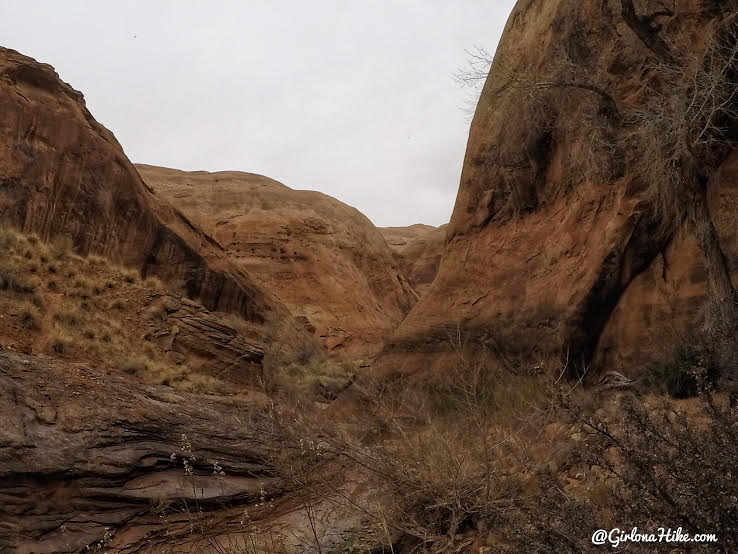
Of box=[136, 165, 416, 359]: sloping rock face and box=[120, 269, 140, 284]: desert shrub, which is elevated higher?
box=[136, 165, 416, 359]: sloping rock face

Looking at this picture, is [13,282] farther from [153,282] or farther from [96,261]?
[153,282]

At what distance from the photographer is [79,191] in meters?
15.7

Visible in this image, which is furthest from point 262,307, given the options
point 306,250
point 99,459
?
point 99,459

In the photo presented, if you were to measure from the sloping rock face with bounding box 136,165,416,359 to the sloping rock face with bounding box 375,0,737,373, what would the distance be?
54.2 ft

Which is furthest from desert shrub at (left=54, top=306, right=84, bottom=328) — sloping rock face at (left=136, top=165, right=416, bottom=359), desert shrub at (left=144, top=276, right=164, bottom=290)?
sloping rock face at (left=136, top=165, right=416, bottom=359)

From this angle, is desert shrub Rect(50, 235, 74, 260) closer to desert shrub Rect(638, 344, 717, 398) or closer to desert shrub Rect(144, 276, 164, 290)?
desert shrub Rect(144, 276, 164, 290)

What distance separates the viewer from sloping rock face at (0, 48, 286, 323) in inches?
573

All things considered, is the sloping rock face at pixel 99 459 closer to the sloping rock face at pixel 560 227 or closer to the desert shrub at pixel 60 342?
the desert shrub at pixel 60 342

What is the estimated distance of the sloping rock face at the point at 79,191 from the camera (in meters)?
14.6

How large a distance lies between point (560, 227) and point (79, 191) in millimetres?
12089

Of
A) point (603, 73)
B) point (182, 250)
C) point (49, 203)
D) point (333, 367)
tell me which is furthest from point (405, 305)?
point (603, 73)

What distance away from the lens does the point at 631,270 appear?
8.94 meters

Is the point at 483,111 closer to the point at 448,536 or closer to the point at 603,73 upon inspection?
the point at 603,73

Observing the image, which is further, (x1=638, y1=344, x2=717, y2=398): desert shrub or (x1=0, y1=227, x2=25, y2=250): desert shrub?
(x1=0, y1=227, x2=25, y2=250): desert shrub
